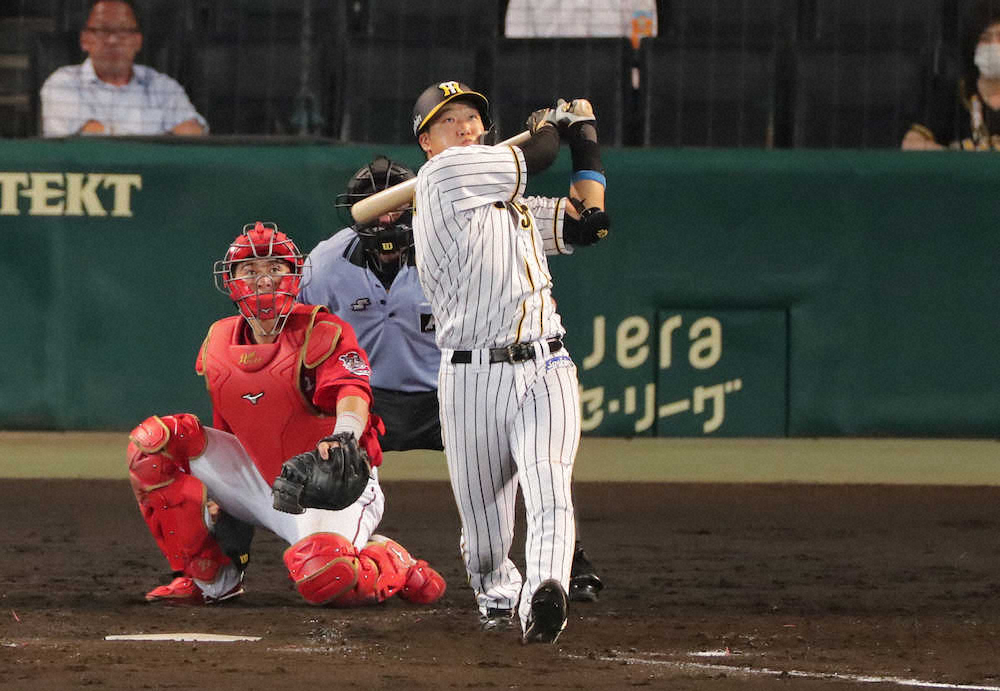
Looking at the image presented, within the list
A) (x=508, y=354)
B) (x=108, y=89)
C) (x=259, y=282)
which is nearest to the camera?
(x=508, y=354)

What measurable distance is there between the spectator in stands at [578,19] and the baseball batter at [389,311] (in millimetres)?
3954

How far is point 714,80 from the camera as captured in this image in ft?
34.7

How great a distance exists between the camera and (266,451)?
19.1ft

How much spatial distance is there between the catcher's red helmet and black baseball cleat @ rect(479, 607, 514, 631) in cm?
115

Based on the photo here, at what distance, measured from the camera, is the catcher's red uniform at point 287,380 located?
5.66 metres

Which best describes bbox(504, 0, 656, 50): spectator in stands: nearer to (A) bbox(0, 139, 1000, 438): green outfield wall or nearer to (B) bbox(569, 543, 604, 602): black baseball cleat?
(A) bbox(0, 139, 1000, 438): green outfield wall

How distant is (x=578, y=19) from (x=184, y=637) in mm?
6136

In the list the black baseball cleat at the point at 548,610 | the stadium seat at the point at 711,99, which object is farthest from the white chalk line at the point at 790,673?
the stadium seat at the point at 711,99

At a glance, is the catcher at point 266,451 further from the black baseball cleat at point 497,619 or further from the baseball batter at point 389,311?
the baseball batter at point 389,311

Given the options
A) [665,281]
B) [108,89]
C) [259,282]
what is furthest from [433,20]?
[259,282]

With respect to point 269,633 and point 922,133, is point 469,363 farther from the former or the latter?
point 922,133

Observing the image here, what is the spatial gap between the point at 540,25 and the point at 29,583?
547cm

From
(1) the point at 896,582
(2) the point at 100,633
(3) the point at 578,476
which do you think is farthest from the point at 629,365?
(2) the point at 100,633

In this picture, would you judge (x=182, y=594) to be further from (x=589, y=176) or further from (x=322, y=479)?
(x=589, y=176)
